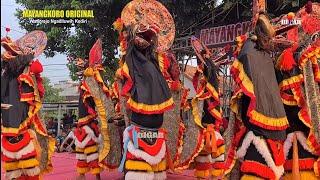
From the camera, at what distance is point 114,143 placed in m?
6.41

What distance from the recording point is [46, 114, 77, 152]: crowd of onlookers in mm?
12552

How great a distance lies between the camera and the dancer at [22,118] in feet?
15.1

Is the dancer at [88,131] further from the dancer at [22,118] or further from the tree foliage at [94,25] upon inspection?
the tree foliage at [94,25]

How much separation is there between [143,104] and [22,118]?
1.29 meters

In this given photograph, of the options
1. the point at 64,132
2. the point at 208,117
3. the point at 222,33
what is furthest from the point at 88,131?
the point at 64,132

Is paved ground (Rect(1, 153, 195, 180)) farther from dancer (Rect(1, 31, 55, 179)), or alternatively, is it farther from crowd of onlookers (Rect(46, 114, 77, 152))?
crowd of onlookers (Rect(46, 114, 77, 152))

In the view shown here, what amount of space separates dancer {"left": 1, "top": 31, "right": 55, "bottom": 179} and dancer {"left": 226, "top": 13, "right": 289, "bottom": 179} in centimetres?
203

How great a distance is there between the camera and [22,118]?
4738 mm

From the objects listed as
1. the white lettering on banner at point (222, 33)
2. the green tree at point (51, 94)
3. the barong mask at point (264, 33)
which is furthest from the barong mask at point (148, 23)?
the green tree at point (51, 94)

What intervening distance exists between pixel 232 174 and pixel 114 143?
2776 mm

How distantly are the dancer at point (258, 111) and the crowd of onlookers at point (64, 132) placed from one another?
8934 mm

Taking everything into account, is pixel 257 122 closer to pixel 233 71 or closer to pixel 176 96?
pixel 233 71

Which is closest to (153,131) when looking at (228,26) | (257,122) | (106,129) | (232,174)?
(232,174)

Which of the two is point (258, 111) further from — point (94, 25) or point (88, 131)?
point (94, 25)
